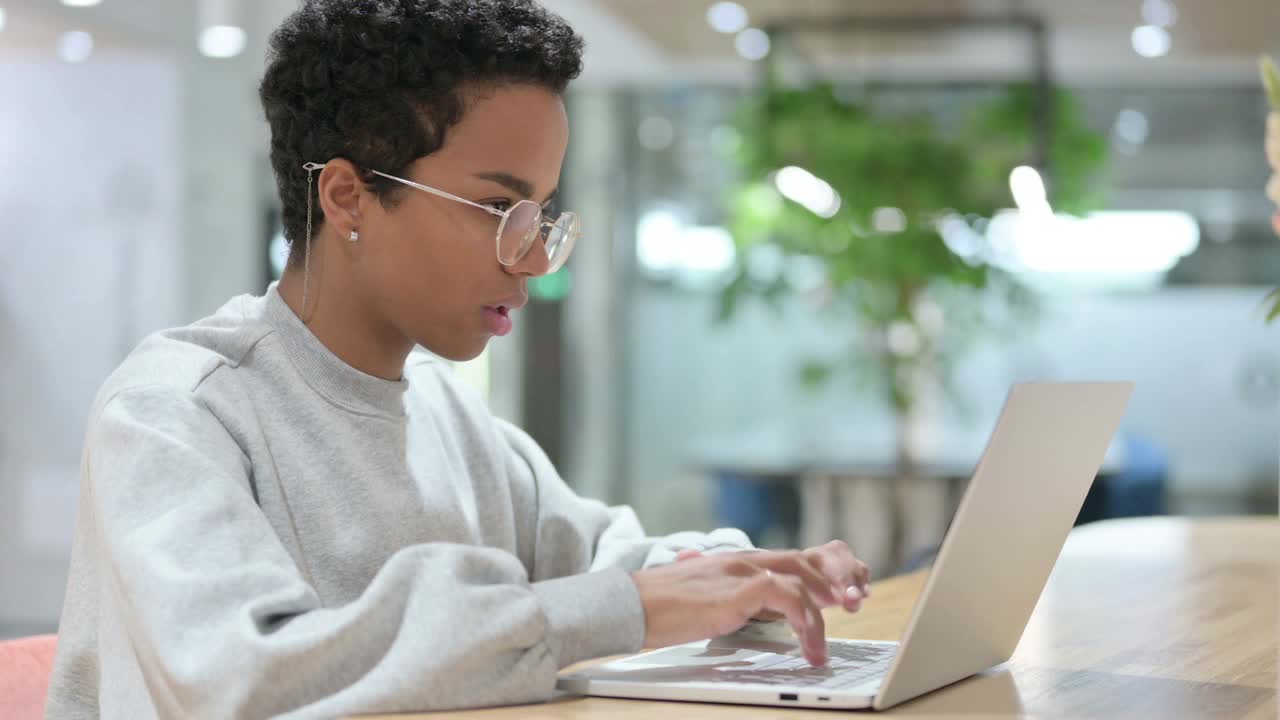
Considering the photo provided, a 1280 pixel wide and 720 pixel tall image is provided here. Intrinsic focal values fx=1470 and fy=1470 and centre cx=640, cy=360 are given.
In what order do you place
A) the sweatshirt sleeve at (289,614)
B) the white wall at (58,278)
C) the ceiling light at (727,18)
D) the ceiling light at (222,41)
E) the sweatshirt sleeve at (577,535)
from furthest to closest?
the ceiling light at (727,18), the ceiling light at (222,41), the white wall at (58,278), the sweatshirt sleeve at (577,535), the sweatshirt sleeve at (289,614)

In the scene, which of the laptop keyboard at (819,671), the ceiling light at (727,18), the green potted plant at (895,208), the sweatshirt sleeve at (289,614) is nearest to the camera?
the sweatshirt sleeve at (289,614)

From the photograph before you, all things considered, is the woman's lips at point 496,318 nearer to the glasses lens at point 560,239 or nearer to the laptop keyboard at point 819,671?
the glasses lens at point 560,239

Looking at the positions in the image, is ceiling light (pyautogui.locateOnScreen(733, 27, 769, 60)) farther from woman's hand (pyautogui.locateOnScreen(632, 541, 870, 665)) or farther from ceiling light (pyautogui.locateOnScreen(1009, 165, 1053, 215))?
woman's hand (pyautogui.locateOnScreen(632, 541, 870, 665))

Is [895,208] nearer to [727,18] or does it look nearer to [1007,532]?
[727,18]

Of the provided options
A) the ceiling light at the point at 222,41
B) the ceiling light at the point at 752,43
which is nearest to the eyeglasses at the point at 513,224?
the ceiling light at the point at 222,41

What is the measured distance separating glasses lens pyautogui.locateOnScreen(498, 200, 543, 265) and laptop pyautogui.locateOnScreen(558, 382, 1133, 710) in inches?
14.2

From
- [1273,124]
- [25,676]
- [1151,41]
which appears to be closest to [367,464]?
[25,676]

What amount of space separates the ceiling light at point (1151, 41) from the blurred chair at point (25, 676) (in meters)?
5.28

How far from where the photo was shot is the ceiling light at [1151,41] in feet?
18.7

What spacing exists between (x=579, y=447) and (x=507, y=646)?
5.16 metres

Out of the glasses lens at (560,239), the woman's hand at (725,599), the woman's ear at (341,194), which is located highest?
the woman's ear at (341,194)

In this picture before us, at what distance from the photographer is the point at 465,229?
1.28 meters

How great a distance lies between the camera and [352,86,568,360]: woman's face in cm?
128

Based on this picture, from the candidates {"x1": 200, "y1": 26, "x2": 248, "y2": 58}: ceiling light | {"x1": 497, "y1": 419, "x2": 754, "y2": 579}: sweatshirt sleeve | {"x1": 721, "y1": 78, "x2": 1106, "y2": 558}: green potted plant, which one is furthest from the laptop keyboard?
{"x1": 721, "y1": 78, "x2": 1106, "y2": 558}: green potted plant
